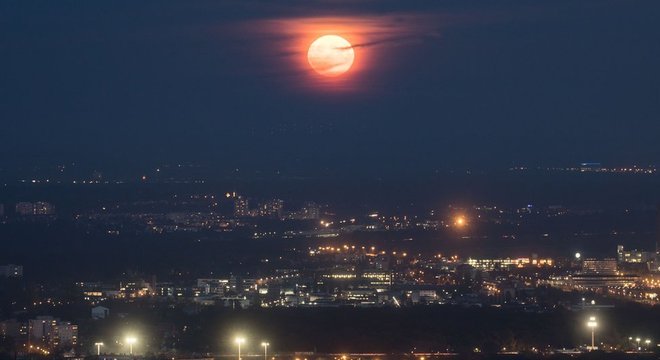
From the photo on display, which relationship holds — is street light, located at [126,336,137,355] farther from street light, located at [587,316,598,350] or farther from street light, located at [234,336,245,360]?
street light, located at [587,316,598,350]

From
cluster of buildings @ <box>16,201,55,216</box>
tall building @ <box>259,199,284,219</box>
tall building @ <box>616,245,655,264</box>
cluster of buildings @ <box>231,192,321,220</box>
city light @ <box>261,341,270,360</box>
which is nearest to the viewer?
city light @ <box>261,341,270,360</box>

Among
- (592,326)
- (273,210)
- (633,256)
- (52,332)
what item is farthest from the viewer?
(273,210)

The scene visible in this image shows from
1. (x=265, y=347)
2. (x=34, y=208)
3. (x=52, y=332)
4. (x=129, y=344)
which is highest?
(x=34, y=208)

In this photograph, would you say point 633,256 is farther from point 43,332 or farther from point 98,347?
point 98,347

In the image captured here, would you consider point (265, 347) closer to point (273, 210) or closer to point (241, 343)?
point (241, 343)

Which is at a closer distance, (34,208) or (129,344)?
(129,344)

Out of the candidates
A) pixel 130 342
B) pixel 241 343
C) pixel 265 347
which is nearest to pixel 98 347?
pixel 130 342

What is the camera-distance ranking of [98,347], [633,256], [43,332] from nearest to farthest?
[98,347]
[43,332]
[633,256]

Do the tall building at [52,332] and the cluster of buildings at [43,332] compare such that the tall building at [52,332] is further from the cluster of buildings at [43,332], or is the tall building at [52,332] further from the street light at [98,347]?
the street light at [98,347]

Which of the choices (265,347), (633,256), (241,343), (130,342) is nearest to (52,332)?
(130,342)

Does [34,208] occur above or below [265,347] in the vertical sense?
above

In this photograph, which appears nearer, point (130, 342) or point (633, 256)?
point (130, 342)

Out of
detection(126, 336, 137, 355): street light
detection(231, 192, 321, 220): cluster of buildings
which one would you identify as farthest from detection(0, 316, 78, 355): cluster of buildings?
detection(231, 192, 321, 220): cluster of buildings
